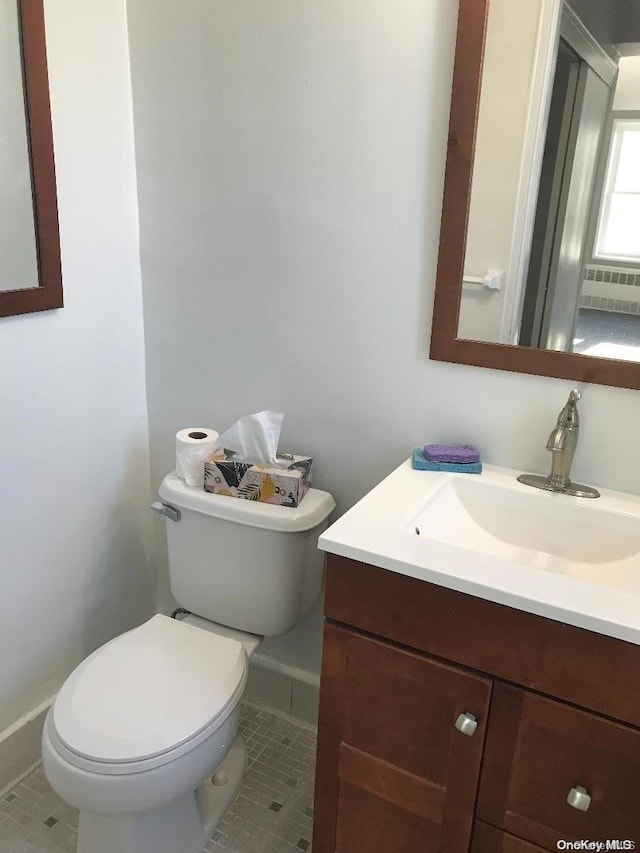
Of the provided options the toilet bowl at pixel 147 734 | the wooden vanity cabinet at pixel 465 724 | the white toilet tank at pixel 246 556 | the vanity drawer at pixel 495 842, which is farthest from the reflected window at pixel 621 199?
the toilet bowl at pixel 147 734

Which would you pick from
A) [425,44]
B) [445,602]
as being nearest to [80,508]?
[445,602]

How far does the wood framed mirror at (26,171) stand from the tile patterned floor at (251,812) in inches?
46.2

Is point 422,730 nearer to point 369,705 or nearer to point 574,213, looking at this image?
point 369,705

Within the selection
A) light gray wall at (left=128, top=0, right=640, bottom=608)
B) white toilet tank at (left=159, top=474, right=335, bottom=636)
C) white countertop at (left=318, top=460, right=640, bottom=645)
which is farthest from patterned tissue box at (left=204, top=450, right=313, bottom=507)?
white countertop at (left=318, top=460, right=640, bottom=645)

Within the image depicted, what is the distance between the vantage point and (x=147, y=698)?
54.7 inches

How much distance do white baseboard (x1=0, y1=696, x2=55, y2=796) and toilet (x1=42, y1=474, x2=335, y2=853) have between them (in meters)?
0.31

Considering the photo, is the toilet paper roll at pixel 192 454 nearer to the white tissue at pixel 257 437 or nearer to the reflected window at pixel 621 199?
the white tissue at pixel 257 437

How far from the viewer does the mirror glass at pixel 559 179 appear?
4.02 feet

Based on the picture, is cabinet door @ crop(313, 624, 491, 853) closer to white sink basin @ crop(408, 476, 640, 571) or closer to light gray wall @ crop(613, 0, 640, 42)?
white sink basin @ crop(408, 476, 640, 571)

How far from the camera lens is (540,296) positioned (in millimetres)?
1364

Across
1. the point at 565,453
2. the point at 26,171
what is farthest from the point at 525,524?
the point at 26,171

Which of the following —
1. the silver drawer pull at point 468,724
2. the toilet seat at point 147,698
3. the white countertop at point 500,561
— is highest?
the white countertop at point 500,561

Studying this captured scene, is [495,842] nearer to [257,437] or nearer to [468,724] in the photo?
[468,724]

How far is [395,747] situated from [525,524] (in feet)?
1.60
